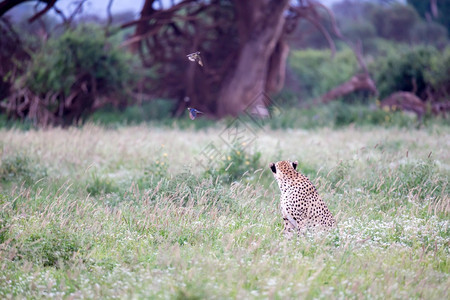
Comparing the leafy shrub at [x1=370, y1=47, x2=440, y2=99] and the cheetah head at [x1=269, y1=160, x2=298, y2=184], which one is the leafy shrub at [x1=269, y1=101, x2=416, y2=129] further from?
the cheetah head at [x1=269, y1=160, x2=298, y2=184]

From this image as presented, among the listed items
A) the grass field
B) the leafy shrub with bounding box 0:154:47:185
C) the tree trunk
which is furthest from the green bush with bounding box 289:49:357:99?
the leafy shrub with bounding box 0:154:47:185

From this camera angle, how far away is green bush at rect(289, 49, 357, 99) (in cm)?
2927

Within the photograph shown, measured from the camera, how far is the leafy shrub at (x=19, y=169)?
929 centimetres

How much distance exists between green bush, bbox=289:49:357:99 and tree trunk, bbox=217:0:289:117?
8.52 m

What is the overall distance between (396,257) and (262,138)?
8.30 meters

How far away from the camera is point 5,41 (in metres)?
15.4

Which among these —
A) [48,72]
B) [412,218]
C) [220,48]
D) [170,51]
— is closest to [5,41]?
[48,72]

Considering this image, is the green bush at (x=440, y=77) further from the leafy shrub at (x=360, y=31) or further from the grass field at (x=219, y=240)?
the leafy shrub at (x=360, y=31)

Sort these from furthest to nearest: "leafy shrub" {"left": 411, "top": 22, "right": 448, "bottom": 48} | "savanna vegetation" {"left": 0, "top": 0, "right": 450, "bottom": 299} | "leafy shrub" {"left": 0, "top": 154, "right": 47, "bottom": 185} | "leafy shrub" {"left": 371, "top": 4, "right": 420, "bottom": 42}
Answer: "leafy shrub" {"left": 371, "top": 4, "right": 420, "bottom": 42}
"leafy shrub" {"left": 411, "top": 22, "right": 448, "bottom": 48}
"leafy shrub" {"left": 0, "top": 154, "right": 47, "bottom": 185}
"savanna vegetation" {"left": 0, "top": 0, "right": 450, "bottom": 299}

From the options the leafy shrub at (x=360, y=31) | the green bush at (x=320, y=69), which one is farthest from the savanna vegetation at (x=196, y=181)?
the leafy shrub at (x=360, y=31)

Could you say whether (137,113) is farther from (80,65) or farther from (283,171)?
(283,171)

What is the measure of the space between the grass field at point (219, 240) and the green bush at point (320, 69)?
19.7m

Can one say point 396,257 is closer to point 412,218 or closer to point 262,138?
point 412,218

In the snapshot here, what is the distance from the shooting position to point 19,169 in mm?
9562
